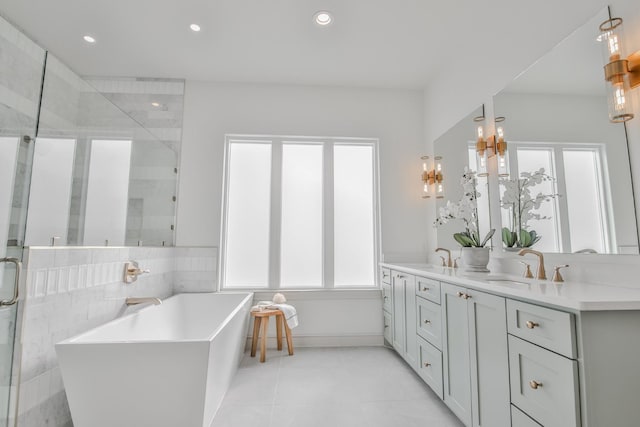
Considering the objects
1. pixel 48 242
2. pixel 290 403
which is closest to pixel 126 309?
pixel 48 242

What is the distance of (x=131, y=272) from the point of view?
2.44 meters

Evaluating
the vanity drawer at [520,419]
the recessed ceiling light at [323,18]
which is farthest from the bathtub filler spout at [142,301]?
the recessed ceiling light at [323,18]

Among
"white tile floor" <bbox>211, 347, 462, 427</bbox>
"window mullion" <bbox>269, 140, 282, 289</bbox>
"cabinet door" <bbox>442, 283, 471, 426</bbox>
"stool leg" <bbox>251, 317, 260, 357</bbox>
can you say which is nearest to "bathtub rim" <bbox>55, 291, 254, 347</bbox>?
"stool leg" <bbox>251, 317, 260, 357</bbox>

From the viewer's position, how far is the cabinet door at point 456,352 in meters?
1.66

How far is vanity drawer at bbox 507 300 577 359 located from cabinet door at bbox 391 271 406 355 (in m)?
1.30

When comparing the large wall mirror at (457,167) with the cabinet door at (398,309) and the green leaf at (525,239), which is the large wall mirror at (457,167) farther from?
the cabinet door at (398,309)

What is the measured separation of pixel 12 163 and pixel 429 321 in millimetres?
2623

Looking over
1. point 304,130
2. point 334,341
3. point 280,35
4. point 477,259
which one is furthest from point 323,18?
point 334,341

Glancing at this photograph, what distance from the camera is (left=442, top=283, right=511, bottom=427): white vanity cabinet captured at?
54.6 inches

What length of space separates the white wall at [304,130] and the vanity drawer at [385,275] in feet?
0.68

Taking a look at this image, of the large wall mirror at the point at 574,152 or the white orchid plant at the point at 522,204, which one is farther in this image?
the white orchid plant at the point at 522,204

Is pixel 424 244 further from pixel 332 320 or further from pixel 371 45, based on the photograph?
pixel 371 45

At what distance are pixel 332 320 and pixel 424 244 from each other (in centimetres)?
137

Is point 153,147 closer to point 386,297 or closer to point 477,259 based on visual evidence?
point 386,297
